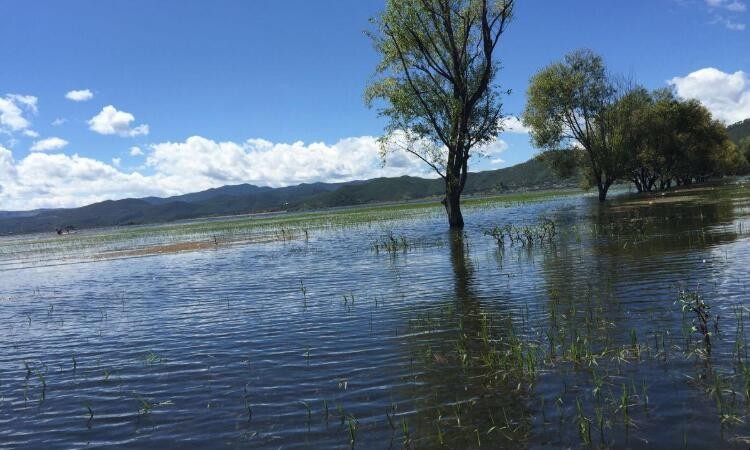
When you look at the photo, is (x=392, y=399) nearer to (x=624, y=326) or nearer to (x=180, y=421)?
(x=180, y=421)

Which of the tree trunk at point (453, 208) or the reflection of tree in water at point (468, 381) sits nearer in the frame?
the reflection of tree in water at point (468, 381)

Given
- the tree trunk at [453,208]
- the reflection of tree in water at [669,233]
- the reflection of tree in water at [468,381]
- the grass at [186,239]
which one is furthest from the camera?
the grass at [186,239]

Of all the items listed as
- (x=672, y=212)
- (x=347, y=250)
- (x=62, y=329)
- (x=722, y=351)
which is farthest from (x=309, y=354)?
(x=672, y=212)

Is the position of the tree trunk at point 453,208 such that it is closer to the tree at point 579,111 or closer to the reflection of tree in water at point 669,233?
the reflection of tree in water at point 669,233

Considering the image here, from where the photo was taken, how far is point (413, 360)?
10320 mm

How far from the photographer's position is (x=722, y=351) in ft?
29.0

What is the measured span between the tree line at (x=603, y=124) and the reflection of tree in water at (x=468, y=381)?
59.7 meters

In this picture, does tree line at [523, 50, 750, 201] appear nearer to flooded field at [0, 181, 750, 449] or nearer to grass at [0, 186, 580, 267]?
grass at [0, 186, 580, 267]

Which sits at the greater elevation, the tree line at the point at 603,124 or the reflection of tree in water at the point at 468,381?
the tree line at the point at 603,124

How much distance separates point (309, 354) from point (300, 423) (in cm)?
356

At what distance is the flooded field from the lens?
721 cm

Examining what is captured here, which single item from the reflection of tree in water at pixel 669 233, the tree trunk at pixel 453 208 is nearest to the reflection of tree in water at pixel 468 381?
the reflection of tree in water at pixel 669 233

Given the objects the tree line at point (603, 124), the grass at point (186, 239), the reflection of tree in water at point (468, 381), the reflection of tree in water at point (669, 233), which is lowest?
the reflection of tree in water at point (468, 381)

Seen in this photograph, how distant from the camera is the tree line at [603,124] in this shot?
220 feet
